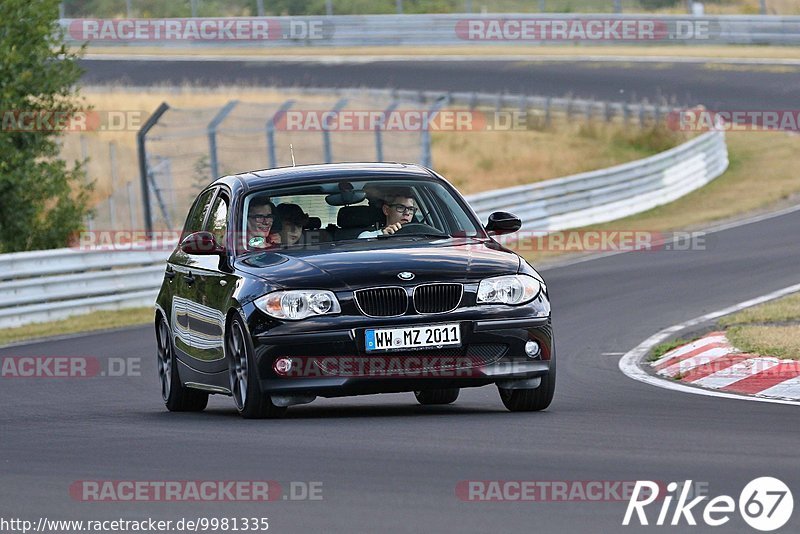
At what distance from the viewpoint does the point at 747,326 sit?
13.4 m

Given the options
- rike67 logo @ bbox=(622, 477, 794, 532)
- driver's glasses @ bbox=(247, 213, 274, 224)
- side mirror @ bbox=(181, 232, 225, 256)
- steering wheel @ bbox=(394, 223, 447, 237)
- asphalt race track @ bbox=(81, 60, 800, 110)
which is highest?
driver's glasses @ bbox=(247, 213, 274, 224)

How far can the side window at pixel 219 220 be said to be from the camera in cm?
1046

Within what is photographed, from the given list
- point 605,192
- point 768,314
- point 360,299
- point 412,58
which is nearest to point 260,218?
point 360,299

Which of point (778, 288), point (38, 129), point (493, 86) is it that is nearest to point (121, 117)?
point (493, 86)

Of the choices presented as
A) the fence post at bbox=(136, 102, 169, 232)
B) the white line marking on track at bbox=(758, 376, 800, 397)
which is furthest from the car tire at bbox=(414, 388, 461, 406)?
the fence post at bbox=(136, 102, 169, 232)

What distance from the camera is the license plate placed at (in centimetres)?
892

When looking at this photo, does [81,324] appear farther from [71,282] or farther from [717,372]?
[717,372]

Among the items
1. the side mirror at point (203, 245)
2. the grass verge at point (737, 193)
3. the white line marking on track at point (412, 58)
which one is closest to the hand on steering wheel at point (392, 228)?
the side mirror at point (203, 245)

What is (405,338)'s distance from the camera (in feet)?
29.3

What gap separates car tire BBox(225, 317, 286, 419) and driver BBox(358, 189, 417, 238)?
1.06 meters

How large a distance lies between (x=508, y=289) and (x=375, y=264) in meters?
0.76

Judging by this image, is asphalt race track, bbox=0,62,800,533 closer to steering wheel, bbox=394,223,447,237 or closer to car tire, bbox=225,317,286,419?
car tire, bbox=225,317,286,419

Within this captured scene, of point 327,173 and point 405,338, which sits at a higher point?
point 327,173
